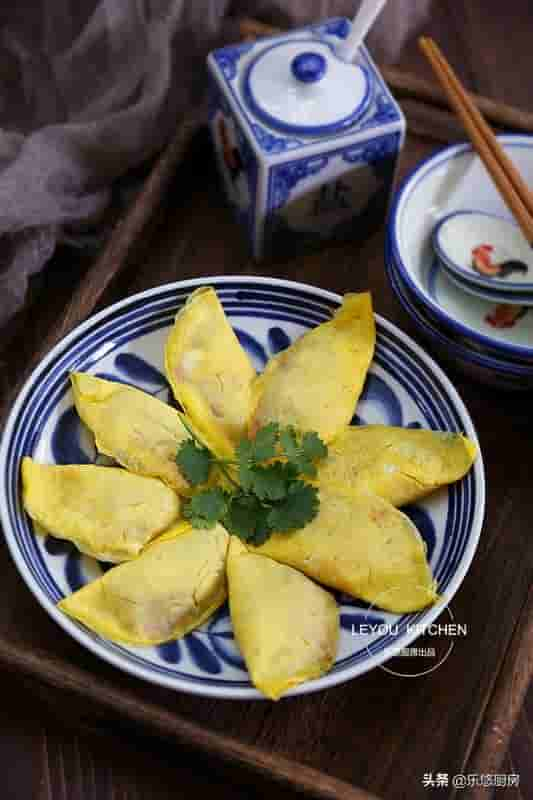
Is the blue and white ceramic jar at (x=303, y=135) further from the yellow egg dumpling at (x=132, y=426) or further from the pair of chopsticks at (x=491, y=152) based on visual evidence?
the yellow egg dumpling at (x=132, y=426)

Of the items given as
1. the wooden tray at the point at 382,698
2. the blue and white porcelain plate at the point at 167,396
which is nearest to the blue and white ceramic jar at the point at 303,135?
the blue and white porcelain plate at the point at 167,396

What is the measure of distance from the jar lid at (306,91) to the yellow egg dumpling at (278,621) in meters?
0.43

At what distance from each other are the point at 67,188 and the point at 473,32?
24.2 inches

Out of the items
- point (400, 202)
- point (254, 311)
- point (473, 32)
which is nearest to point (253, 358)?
point (254, 311)

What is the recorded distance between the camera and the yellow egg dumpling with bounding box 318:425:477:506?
2.85 feet

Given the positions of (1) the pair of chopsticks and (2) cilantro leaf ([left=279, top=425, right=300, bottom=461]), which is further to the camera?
(1) the pair of chopsticks

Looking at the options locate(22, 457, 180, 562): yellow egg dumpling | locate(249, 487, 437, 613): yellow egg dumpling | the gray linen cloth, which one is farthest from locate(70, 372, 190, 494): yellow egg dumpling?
the gray linen cloth

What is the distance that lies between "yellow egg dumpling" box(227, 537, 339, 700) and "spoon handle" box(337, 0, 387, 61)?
1.74 feet

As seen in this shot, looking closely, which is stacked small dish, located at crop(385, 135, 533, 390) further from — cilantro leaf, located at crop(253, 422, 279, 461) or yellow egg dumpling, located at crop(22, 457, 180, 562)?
yellow egg dumpling, located at crop(22, 457, 180, 562)

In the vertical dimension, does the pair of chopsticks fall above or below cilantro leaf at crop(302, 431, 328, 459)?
above

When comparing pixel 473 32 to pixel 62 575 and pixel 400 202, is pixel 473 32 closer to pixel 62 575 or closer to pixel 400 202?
pixel 400 202

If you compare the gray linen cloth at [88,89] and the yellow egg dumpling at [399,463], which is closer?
the yellow egg dumpling at [399,463]

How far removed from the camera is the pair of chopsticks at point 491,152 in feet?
3.39

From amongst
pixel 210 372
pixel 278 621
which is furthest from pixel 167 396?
pixel 278 621
